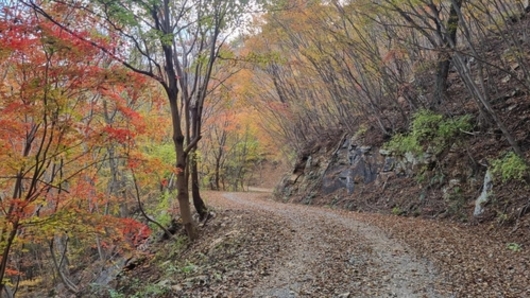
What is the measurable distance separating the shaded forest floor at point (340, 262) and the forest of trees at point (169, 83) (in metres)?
1.75

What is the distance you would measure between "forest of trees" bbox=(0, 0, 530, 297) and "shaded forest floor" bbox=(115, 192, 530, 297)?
1.75 meters

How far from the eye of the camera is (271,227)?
28.9ft

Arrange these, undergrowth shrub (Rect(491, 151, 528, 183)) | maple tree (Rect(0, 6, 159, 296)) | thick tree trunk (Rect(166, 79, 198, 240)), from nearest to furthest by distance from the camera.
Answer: maple tree (Rect(0, 6, 159, 296)) < undergrowth shrub (Rect(491, 151, 528, 183)) < thick tree trunk (Rect(166, 79, 198, 240))

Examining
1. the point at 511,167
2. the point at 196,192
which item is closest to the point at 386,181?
the point at 511,167

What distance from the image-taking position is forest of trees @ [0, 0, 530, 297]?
6.50 metres

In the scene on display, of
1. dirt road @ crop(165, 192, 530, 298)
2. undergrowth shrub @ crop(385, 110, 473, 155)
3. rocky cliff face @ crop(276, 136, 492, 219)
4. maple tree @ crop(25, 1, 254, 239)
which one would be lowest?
dirt road @ crop(165, 192, 530, 298)

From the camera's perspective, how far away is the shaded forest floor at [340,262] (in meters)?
4.95

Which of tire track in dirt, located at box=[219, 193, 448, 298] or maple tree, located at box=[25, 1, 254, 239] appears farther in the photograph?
maple tree, located at box=[25, 1, 254, 239]

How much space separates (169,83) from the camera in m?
8.26

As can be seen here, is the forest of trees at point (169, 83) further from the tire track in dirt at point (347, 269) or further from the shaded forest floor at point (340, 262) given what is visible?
the tire track in dirt at point (347, 269)

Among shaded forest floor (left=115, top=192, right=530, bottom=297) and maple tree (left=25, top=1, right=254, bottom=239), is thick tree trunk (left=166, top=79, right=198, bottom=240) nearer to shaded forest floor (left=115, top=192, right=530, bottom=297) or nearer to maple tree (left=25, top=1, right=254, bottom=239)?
maple tree (left=25, top=1, right=254, bottom=239)

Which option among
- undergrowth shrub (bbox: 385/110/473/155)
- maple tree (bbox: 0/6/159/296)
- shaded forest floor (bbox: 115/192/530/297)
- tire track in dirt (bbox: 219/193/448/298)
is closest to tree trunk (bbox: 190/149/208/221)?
shaded forest floor (bbox: 115/192/530/297)

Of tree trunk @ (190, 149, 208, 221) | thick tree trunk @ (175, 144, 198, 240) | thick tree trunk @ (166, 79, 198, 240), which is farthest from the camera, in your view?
tree trunk @ (190, 149, 208, 221)

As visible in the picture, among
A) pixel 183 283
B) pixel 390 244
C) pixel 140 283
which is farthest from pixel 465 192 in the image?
pixel 140 283
